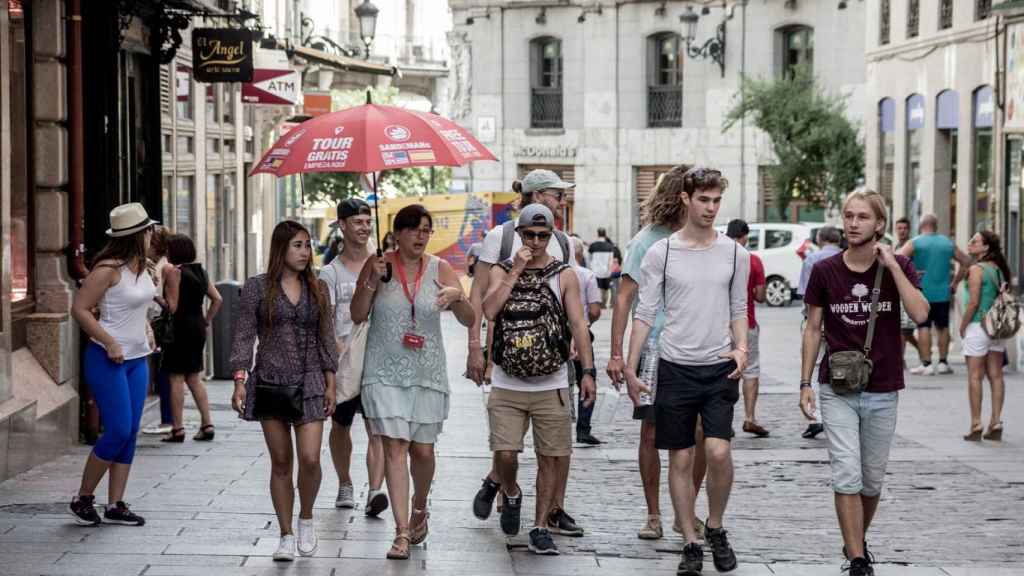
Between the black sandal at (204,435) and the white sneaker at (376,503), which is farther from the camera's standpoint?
the black sandal at (204,435)

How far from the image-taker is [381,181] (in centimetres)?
5184

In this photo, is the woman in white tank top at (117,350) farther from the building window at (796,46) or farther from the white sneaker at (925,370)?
the building window at (796,46)

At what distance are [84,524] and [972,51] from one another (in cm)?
2260

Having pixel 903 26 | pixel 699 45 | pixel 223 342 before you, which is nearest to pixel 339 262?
pixel 223 342

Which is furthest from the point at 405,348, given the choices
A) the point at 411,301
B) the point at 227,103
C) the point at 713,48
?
the point at 713,48

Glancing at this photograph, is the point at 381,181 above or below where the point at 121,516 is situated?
above

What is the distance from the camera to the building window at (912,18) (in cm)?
3262

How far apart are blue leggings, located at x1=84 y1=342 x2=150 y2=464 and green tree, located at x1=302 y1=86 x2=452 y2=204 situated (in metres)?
40.6

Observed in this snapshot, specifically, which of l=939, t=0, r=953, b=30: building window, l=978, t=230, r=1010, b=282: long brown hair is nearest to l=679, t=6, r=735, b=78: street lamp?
l=939, t=0, r=953, b=30: building window

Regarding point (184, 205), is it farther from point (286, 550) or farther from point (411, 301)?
point (286, 550)

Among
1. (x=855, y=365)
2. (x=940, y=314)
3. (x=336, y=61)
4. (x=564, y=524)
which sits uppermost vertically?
(x=336, y=61)

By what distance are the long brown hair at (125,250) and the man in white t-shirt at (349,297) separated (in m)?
1.04

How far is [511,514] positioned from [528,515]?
83cm

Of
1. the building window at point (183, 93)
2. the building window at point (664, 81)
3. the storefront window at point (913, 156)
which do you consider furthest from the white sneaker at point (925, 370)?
the building window at point (664, 81)
